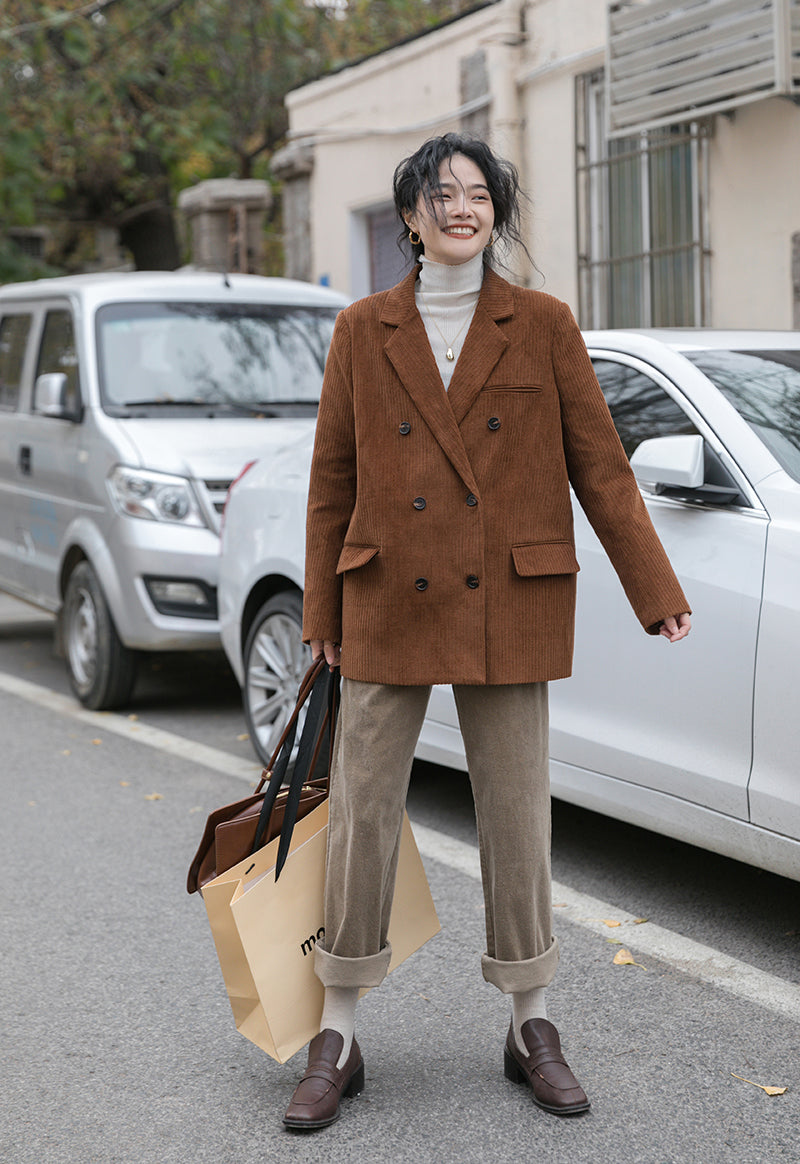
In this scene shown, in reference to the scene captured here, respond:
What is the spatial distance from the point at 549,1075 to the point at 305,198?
1254cm

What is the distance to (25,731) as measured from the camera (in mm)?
6777

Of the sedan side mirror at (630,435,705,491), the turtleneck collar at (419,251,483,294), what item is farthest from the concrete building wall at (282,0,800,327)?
the turtleneck collar at (419,251,483,294)

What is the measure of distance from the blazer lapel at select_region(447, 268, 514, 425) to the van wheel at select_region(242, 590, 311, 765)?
8.65ft

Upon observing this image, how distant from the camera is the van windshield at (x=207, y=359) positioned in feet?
24.0

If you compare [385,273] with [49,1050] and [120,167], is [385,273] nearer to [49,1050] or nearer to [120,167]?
[120,167]

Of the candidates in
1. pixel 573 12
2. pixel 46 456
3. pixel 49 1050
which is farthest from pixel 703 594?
pixel 573 12

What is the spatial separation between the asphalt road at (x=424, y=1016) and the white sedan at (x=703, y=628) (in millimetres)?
366

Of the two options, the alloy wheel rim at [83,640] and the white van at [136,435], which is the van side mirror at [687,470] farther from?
the alloy wheel rim at [83,640]

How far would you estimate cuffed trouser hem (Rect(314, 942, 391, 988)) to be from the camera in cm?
299

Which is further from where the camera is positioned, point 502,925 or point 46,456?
point 46,456

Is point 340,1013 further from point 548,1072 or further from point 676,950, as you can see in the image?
point 676,950

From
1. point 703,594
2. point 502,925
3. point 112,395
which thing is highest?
point 112,395

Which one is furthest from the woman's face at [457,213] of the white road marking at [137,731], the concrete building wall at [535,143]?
the white road marking at [137,731]

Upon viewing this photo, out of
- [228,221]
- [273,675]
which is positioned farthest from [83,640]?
[228,221]
